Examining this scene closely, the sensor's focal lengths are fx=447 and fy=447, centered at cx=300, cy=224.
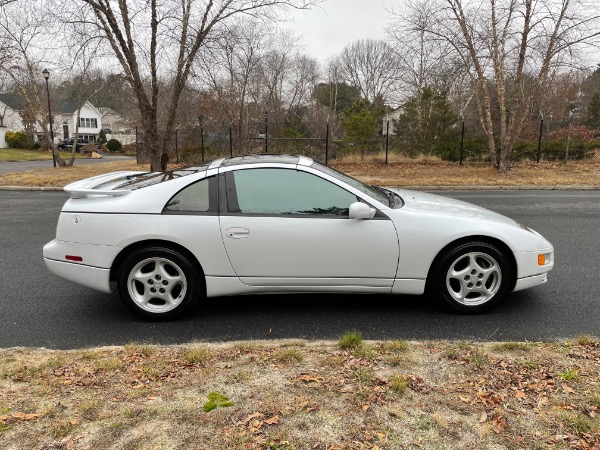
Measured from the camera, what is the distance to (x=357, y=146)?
2316cm

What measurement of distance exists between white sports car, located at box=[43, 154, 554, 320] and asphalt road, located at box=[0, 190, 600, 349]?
24 centimetres

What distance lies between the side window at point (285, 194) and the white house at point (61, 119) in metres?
54.8

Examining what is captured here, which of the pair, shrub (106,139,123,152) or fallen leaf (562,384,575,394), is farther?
shrub (106,139,123,152)

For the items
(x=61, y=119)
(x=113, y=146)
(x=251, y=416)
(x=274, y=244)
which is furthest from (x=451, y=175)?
(x=61, y=119)

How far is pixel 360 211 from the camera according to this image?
3.84 meters

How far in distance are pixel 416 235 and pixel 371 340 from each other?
102 centimetres

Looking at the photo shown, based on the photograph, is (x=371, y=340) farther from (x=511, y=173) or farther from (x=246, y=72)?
(x=246, y=72)

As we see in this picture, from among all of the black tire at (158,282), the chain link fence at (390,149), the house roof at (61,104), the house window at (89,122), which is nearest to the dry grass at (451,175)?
the chain link fence at (390,149)

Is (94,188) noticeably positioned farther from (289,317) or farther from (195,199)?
(289,317)

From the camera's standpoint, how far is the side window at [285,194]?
13.1 feet

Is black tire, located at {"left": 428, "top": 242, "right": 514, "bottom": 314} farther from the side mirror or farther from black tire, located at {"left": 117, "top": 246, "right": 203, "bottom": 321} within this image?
black tire, located at {"left": 117, "top": 246, "right": 203, "bottom": 321}

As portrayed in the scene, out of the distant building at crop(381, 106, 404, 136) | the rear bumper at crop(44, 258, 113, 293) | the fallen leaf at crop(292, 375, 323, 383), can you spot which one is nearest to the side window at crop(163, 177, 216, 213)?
the rear bumper at crop(44, 258, 113, 293)

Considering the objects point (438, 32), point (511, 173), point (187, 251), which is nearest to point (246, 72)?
point (438, 32)

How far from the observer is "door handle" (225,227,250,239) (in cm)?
389
